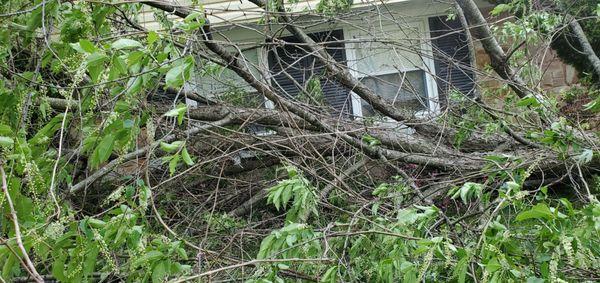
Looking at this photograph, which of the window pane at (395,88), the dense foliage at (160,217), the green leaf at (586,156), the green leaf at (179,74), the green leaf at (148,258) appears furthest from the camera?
the window pane at (395,88)

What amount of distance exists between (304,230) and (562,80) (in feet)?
22.4

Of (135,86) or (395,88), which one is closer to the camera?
(135,86)

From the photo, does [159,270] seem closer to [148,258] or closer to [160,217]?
[148,258]

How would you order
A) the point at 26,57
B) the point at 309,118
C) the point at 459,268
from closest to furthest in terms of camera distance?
the point at 459,268 < the point at 26,57 < the point at 309,118

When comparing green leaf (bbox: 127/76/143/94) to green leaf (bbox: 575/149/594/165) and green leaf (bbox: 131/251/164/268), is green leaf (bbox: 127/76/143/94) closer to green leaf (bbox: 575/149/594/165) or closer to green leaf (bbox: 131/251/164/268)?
green leaf (bbox: 131/251/164/268)

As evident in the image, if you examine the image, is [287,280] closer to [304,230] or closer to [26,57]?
[304,230]

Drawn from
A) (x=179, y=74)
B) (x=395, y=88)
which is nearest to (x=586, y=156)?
(x=179, y=74)

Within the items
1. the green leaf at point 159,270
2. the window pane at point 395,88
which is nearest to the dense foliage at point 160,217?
the green leaf at point 159,270

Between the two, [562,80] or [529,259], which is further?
[562,80]

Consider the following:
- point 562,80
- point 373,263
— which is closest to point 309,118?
point 373,263

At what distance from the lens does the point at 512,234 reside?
138 inches

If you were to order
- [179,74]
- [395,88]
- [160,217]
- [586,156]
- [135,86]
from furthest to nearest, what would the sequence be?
[395,88]
[586,156]
[160,217]
[135,86]
[179,74]

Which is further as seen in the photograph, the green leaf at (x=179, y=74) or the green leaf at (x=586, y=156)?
the green leaf at (x=586, y=156)

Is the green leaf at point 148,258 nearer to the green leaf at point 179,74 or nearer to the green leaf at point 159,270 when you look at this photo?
the green leaf at point 159,270
